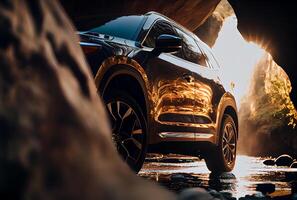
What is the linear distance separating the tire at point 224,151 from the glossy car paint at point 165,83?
230 mm

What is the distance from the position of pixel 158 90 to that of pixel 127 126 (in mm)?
841

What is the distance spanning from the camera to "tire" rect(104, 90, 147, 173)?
495cm

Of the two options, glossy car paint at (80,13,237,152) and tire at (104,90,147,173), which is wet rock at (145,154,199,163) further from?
tire at (104,90,147,173)

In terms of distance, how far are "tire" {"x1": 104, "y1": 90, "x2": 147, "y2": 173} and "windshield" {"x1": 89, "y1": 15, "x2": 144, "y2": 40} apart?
721mm

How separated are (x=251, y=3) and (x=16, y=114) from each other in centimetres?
1257

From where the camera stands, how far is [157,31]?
6.32m

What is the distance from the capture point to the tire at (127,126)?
195 inches

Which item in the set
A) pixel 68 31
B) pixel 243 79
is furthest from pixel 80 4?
pixel 243 79

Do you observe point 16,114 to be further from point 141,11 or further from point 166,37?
point 141,11

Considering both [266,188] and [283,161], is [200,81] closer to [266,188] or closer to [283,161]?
[266,188]

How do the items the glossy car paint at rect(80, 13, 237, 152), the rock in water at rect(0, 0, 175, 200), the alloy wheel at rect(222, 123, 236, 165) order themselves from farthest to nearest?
the alloy wheel at rect(222, 123, 236, 165) → the glossy car paint at rect(80, 13, 237, 152) → the rock in water at rect(0, 0, 175, 200)

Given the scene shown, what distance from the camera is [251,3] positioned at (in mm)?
13359

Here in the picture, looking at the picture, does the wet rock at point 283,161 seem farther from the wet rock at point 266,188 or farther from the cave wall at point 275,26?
the wet rock at point 266,188

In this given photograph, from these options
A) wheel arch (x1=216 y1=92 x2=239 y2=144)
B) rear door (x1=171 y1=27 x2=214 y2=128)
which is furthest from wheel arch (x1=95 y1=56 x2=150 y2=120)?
wheel arch (x1=216 y1=92 x2=239 y2=144)
